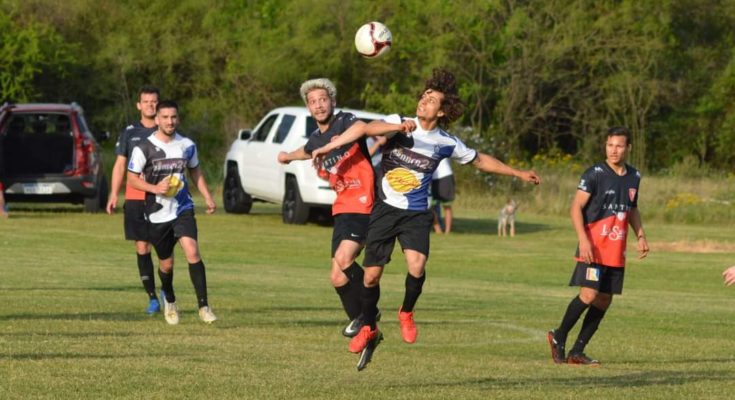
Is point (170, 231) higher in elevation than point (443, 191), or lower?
higher

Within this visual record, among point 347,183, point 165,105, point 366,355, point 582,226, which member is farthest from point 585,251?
point 165,105

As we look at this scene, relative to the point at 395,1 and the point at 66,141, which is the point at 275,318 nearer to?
the point at 66,141

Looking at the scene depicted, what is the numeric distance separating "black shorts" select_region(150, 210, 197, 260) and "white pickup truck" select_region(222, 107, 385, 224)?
12.8 meters

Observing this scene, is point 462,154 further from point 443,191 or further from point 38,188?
point 38,188

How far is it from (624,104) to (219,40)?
1423 cm

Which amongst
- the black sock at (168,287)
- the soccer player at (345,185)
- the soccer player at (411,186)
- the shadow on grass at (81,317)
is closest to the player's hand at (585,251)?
the soccer player at (411,186)

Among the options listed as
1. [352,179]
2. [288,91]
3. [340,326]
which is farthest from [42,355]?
[288,91]

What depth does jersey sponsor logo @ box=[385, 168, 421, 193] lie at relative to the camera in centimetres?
1013

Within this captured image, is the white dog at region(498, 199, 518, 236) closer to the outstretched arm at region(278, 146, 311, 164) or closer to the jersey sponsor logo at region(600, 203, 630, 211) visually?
the jersey sponsor logo at region(600, 203, 630, 211)

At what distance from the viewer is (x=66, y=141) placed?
27484mm

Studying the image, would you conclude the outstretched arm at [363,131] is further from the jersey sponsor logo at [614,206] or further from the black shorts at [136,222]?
the black shorts at [136,222]

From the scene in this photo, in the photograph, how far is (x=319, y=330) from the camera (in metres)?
12.6

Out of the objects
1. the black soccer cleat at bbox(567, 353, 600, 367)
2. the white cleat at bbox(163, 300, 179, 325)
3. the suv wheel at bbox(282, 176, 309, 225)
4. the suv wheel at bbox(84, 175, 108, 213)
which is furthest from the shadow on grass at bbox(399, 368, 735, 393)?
the suv wheel at bbox(84, 175, 108, 213)

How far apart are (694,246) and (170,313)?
53.7ft
